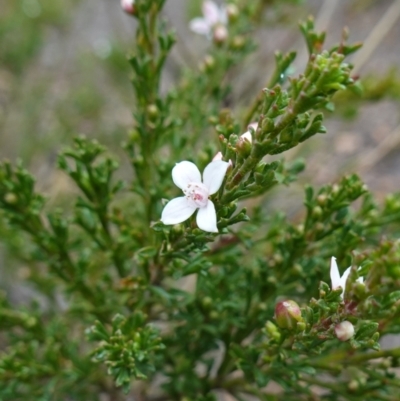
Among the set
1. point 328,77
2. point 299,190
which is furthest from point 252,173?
point 299,190

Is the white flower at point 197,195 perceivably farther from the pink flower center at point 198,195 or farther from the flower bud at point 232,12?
the flower bud at point 232,12

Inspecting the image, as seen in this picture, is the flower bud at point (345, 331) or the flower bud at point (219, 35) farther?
the flower bud at point (219, 35)

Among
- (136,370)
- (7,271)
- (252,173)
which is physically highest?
(7,271)

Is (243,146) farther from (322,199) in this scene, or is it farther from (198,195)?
(322,199)

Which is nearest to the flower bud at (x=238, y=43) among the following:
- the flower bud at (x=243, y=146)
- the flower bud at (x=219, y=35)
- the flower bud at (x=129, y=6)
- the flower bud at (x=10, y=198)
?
the flower bud at (x=219, y=35)

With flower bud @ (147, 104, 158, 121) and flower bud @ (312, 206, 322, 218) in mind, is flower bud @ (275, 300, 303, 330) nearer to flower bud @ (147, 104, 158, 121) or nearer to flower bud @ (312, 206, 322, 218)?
flower bud @ (312, 206, 322, 218)

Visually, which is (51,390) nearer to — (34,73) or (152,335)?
(152,335)
